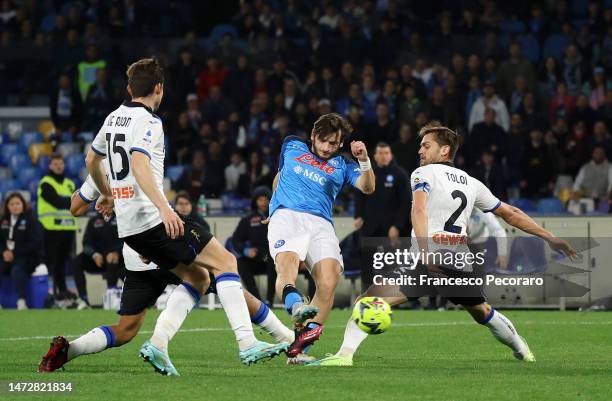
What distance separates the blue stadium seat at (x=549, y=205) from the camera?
20750 mm

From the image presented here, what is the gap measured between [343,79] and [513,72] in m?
3.04

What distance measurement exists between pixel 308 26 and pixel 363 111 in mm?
3474

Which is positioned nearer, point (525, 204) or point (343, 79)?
point (525, 204)

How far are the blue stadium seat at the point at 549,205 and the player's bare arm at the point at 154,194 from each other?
1267 cm

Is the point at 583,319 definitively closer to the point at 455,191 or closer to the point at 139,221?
the point at 455,191

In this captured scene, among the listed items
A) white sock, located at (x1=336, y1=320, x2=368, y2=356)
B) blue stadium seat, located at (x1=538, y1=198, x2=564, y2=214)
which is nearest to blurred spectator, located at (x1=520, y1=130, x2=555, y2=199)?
blue stadium seat, located at (x1=538, y1=198, x2=564, y2=214)

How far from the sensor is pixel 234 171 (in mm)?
23188

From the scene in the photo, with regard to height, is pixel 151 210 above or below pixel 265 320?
above

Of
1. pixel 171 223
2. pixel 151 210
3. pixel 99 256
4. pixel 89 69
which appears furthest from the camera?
pixel 89 69

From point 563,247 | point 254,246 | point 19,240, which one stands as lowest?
point 254,246

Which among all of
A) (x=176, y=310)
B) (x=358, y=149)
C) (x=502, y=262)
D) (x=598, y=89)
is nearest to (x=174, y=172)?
(x=598, y=89)

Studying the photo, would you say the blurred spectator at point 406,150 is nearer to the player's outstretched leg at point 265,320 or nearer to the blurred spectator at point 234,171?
the blurred spectator at point 234,171

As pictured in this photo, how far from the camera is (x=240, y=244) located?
19.6 meters

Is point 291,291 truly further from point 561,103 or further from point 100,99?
point 100,99
